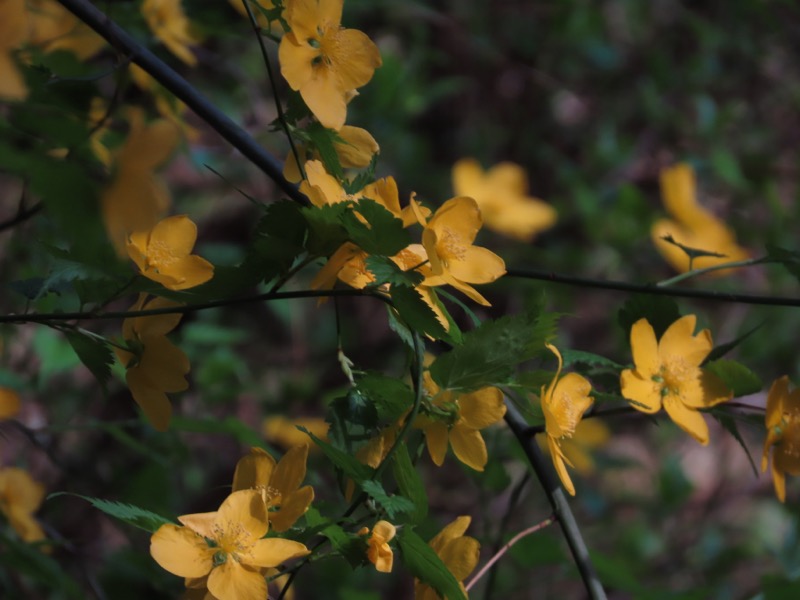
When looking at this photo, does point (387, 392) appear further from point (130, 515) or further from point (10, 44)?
point (10, 44)

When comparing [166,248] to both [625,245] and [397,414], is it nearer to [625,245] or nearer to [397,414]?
[397,414]

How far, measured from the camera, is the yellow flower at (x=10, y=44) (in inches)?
15.8

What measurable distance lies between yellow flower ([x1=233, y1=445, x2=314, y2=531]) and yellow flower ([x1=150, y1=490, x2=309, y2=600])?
17 millimetres

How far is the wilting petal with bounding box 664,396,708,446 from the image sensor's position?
2.29ft

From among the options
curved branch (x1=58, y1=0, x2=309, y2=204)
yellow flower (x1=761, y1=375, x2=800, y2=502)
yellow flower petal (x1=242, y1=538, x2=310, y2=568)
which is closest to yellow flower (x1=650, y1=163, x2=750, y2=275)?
yellow flower (x1=761, y1=375, x2=800, y2=502)

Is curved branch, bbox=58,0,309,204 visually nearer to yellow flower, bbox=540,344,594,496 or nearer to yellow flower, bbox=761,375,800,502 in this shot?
yellow flower, bbox=540,344,594,496

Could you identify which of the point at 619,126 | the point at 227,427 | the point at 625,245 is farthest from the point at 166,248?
the point at 619,126

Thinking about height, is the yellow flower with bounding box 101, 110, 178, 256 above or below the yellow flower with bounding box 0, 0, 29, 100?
below

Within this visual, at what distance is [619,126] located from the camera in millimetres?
2246

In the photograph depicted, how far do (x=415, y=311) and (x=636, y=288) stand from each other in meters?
0.22

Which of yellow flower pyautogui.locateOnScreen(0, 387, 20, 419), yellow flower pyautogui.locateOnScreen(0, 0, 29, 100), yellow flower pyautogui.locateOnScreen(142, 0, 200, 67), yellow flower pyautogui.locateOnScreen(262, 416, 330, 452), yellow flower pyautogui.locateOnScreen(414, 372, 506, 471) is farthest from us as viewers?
yellow flower pyautogui.locateOnScreen(262, 416, 330, 452)

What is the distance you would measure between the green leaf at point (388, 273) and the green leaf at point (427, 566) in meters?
0.16

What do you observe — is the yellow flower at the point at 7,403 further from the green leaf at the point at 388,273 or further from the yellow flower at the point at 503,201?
the yellow flower at the point at 503,201

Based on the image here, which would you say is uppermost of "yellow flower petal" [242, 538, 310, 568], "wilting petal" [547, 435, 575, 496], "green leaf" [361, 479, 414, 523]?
"green leaf" [361, 479, 414, 523]
